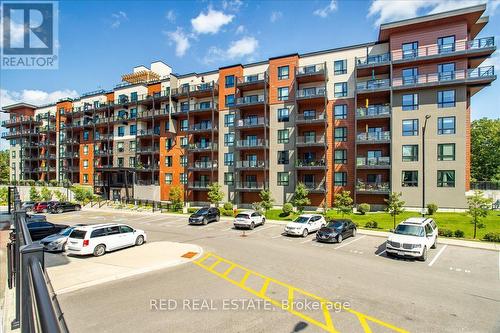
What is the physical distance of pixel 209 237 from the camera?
22.5 metres

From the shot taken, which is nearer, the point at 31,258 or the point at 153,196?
the point at 31,258

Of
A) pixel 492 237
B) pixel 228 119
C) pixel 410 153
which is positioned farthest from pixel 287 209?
pixel 492 237

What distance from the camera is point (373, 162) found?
115ft

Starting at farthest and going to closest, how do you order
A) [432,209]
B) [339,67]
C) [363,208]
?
[339,67]
[363,208]
[432,209]

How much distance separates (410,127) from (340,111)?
906 cm

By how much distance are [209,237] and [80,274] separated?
1068cm

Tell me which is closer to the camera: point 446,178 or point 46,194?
point 446,178

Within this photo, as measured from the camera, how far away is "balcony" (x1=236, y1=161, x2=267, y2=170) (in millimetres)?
39991

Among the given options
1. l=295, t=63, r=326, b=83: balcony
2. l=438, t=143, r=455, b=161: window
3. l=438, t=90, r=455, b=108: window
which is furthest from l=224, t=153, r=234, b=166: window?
l=438, t=90, r=455, b=108: window

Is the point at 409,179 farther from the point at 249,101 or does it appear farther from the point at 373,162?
the point at 249,101

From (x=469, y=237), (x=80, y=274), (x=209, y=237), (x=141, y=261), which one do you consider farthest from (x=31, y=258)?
(x=469, y=237)

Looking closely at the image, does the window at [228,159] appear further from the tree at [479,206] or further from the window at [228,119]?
the tree at [479,206]

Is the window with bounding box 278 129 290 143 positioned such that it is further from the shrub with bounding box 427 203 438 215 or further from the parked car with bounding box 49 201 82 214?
the parked car with bounding box 49 201 82 214

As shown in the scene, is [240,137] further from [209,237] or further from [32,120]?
[32,120]
